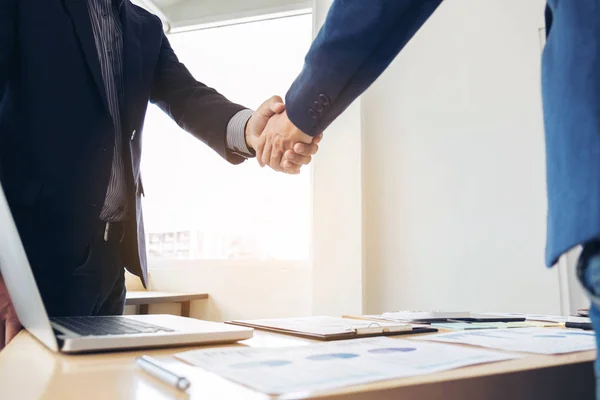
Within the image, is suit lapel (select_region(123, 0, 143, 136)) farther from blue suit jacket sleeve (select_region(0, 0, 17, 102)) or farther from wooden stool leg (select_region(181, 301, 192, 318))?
wooden stool leg (select_region(181, 301, 192, 318))

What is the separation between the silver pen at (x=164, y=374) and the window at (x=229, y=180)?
2.22 m

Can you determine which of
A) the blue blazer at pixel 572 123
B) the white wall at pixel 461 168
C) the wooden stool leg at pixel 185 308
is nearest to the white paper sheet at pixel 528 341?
the blue blazer at pixel 572 123

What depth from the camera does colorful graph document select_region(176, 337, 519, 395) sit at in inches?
14.2

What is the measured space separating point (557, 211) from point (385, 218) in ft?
7.04

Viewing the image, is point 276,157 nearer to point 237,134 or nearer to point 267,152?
point 267,152

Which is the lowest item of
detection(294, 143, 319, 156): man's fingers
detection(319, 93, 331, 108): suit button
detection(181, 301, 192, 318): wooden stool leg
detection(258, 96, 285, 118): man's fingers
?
detection(181, 301, 192, 318): wooden stool leg

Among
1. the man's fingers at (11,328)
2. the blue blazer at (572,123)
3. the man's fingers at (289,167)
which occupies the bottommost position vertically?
the man's fingers at (11,328)

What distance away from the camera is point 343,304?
2371 mm

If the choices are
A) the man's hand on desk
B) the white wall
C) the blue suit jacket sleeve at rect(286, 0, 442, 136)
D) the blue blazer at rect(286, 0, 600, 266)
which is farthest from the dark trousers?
the white wall

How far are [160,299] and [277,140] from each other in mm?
1496

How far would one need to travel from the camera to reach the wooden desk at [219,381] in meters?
0.35

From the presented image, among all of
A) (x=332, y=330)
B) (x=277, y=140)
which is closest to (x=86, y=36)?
(x=277, y=140)

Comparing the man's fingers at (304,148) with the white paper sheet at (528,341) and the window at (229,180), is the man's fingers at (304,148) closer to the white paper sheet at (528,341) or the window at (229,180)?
the white paper sheet at (528,341)

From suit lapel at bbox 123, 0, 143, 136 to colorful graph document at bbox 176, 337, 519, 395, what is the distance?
0.80 meters
